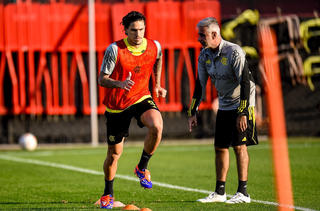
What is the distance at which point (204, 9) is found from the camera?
15.2 meters

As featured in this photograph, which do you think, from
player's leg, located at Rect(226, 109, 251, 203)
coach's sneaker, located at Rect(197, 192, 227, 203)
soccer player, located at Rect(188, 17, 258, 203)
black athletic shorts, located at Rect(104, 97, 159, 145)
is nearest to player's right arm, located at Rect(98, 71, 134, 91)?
black athletic shorts, located at Rect(104, 97, 159, 145)

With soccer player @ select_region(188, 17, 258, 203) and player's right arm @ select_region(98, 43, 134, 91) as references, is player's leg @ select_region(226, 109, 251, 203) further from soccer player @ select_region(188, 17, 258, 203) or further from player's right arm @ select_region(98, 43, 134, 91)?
player's right arm @ select_region(98, 43, 134, 91)

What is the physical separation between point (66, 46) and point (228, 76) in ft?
32.0

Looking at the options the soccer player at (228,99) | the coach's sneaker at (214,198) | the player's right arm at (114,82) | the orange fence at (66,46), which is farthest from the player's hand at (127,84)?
the orange fence at (66,46)

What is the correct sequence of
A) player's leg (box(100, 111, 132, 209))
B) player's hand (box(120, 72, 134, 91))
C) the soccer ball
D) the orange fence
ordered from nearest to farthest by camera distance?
player's hand (box(120, 72, 134, 91)) → player's leg (box(100, 111, 132, 209)) → the soccer ball → the orange fence

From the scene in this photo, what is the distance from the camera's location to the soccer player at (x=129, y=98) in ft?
19.4

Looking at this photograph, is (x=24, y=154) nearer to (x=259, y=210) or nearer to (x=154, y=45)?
(x=154, y=45)

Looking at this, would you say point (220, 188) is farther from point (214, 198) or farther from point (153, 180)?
point (153, 180)

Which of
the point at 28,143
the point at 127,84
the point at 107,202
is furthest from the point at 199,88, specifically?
the point at 28,143

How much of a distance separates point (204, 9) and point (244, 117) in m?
9.73

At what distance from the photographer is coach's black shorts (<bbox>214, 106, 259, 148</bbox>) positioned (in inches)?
239

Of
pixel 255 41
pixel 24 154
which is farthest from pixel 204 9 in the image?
pixel 24 154

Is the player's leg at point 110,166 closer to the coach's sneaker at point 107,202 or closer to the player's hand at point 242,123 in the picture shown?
the coach's sneaker at point 107,202

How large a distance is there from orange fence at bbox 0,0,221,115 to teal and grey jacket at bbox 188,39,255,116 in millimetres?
8905
